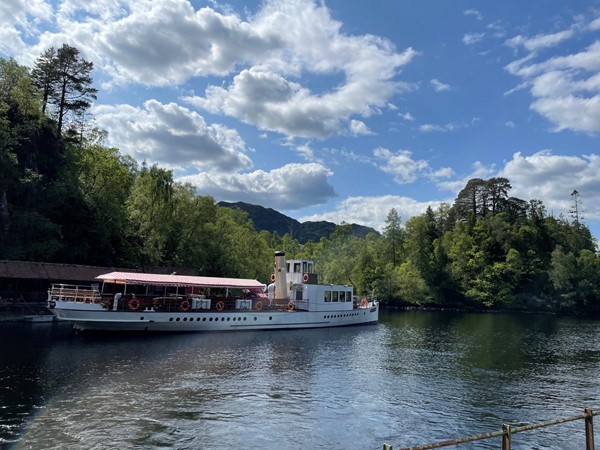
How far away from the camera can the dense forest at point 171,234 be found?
56.3 meters

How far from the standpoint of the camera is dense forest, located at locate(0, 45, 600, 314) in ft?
185

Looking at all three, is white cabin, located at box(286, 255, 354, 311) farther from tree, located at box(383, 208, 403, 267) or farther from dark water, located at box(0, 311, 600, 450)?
tree, located at box(383, 208, 403, 267)

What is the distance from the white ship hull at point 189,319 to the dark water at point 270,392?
6.15 feet

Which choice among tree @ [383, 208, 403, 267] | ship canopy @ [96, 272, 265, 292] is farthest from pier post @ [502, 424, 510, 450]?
tree @ [383, 208, 403, 267]

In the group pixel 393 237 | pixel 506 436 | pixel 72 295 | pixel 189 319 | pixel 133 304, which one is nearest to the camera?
pixel 506 436

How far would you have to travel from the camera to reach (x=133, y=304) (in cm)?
4072

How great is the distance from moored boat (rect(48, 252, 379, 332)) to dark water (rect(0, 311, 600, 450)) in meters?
2.38

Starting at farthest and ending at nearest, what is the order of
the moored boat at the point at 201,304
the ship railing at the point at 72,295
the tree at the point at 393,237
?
1. the tree at the point at 393,237
2. the moored boat at the point at 201,304
3. the ship railing at the point at 72,295

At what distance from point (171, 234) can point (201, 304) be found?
921 inches

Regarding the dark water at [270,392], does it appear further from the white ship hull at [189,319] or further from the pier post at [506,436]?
the pier post at [506,436]

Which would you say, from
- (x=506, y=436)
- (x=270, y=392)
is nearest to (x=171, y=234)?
(x=270, y=392)

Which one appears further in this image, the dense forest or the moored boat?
the dense forest

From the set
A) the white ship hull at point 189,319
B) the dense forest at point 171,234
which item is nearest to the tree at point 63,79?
the dense forest at point 171,234

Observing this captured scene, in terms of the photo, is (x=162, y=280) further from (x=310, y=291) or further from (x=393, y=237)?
(x=393, y=237)
